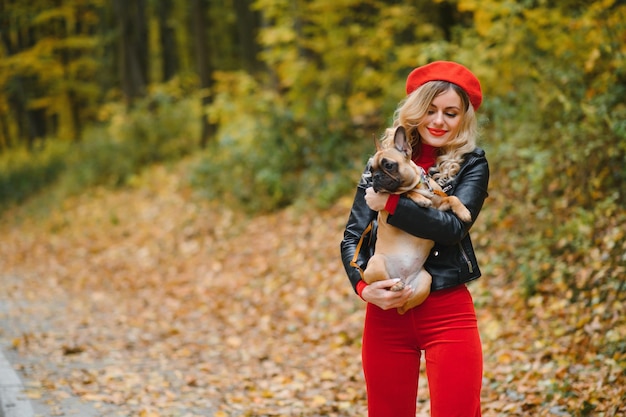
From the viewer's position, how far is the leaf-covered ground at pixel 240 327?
5457 millimetres

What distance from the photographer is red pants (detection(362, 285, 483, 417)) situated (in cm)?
282

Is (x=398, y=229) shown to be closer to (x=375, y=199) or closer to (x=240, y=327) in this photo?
(x=375, y=199)

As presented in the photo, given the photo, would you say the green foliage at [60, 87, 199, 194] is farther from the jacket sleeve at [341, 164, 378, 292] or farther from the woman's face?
the woman's face

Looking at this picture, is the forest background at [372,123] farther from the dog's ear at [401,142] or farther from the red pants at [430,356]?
the red pants at [430,356]

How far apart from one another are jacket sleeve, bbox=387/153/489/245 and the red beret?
1.17 feet

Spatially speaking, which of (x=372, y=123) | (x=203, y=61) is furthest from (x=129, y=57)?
(x=372, y=123)

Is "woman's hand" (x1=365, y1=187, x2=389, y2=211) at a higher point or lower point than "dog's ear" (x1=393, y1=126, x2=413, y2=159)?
lower

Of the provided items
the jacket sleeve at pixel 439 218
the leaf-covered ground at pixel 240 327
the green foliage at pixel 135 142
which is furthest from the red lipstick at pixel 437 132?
the green foliage at pixel 135 142

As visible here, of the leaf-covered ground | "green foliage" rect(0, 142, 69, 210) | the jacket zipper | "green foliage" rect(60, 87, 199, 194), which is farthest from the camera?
"green foliage" rect(0, 142, 69, 210)

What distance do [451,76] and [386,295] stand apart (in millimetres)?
996

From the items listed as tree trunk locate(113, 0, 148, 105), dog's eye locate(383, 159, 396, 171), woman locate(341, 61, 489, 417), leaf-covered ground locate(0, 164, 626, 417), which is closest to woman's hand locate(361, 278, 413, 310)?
woman locate(341, 61, 489, 417)

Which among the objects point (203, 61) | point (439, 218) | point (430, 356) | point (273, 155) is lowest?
point (430, 356)

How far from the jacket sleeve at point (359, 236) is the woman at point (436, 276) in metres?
0.01

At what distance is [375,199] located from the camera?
9.40 feet
